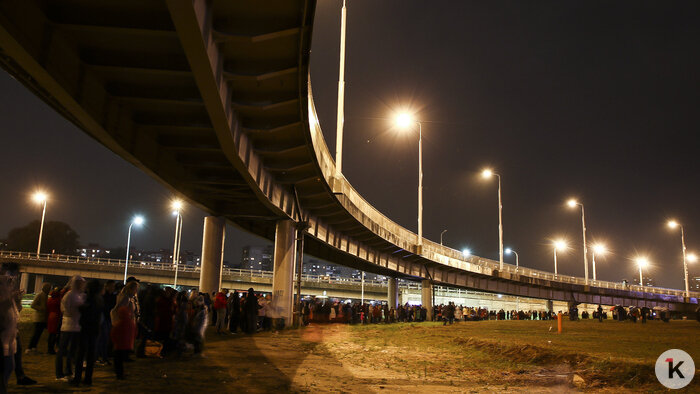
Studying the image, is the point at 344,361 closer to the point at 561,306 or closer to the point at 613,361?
the point at 613,361

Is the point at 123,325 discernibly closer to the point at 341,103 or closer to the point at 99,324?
the point at 99,324

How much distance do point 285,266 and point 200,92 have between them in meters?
16.8

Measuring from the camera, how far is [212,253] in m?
27.3

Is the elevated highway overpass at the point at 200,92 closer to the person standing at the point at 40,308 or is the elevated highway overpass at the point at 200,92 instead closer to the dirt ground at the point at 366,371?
the person standing at the point at 40,308

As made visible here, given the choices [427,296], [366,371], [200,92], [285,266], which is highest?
[200,92]

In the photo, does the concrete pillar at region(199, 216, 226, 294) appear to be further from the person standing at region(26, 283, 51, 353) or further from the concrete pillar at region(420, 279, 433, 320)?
the concrete pillar at region(420, 279, 433, 320)

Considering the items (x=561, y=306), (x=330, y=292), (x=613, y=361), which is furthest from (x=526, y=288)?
(x=613, y=361)

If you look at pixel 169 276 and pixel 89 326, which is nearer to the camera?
pixel 89 326

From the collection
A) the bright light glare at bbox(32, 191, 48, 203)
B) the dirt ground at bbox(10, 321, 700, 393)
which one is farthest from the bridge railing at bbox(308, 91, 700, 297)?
the bright light glare at bbox(32, 191, 48, 203)

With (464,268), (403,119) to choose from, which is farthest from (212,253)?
(464,268)

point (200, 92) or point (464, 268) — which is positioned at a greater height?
point (200, 92)

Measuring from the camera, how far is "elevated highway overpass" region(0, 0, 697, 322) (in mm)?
9938

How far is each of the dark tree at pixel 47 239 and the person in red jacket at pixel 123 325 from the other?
12414 cm

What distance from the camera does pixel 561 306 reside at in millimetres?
113938
